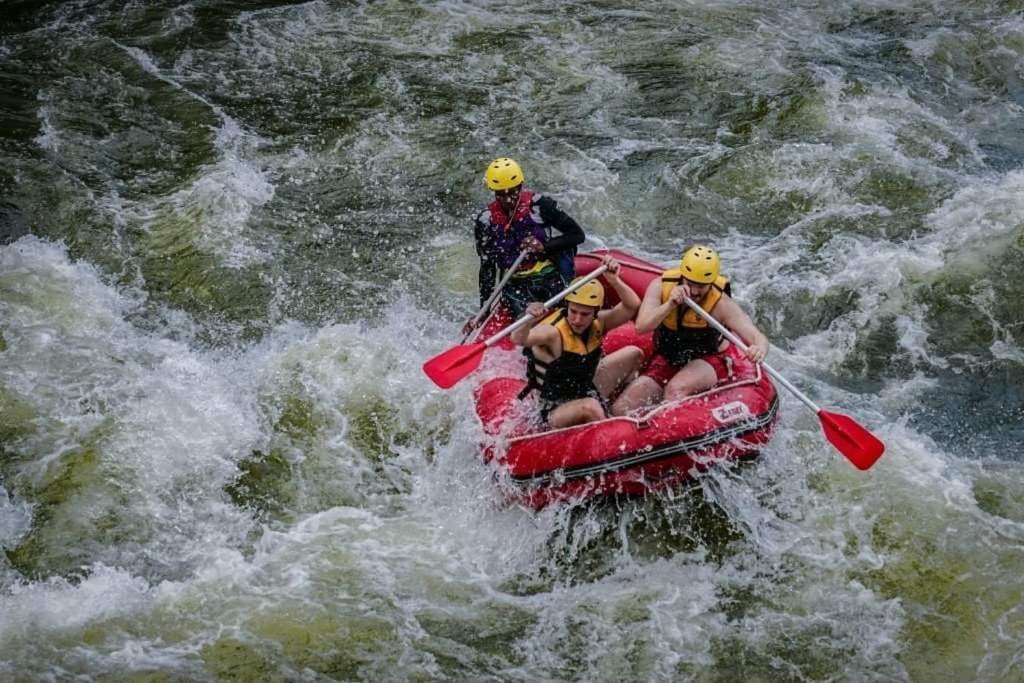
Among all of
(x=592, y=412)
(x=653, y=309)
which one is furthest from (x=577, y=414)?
(x=653, y=309)

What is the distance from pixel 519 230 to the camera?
7273mm

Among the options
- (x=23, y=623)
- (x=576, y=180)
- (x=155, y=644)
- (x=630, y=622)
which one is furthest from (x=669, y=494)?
(x=576, y=180)

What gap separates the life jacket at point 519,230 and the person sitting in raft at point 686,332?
91 centimetres

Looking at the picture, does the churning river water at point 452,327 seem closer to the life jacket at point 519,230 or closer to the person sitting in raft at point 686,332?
the person sitting in raft at point 686,332

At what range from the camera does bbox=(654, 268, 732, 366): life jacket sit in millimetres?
6531

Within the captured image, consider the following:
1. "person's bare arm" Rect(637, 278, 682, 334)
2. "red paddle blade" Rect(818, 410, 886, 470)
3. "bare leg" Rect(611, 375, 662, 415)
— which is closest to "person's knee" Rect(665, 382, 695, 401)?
"bare leg" Rect(611, 375, 662, 415)

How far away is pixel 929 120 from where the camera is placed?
1060 cm

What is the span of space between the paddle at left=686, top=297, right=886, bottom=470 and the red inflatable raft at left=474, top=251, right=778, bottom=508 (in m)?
0.24

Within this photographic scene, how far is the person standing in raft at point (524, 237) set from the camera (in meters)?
7.18

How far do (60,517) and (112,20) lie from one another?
25.3 ft

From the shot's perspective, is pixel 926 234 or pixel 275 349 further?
pixel 926 234

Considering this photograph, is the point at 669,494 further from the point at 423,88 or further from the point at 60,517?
the point at 423,88

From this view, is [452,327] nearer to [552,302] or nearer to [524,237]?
[524,237]

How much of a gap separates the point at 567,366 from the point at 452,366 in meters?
0.76
